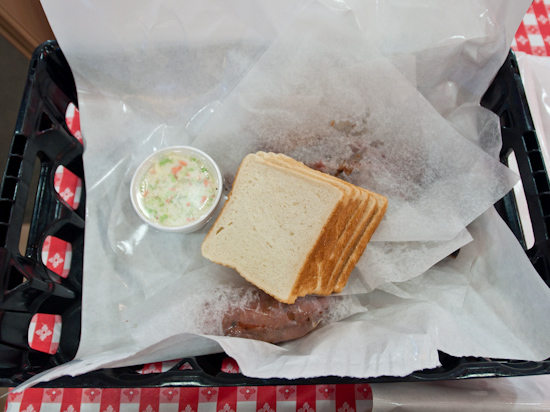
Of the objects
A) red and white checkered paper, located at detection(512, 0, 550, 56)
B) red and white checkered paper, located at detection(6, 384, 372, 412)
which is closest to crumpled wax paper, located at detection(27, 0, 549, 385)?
red and white checkered paper, located at detection(6, 384, 372, 412)

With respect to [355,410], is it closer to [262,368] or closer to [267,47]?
[262,368]

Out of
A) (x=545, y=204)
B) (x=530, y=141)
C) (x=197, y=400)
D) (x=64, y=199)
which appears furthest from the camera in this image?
(x=64, y=199)

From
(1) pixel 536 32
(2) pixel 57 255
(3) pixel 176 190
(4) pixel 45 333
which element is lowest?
(4) pixel 45 333

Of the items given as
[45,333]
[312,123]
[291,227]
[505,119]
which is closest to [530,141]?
[505,119]

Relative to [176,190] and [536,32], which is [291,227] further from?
[536,32]

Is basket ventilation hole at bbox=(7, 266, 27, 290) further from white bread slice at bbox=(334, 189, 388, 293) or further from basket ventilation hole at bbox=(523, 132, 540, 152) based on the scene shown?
basket ventilation hole at bbox=(523, 132, 540, 152)

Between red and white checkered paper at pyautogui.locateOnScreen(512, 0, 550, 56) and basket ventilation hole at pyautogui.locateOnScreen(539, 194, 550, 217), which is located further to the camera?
red and white checkered paper at pyautogui.locateOnScreen(512, 0, 550, 56)

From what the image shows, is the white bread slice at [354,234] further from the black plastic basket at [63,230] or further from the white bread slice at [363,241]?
the black plastic basket at [63,230]
